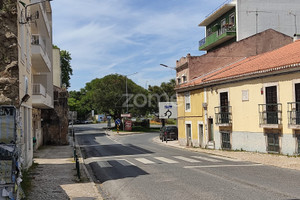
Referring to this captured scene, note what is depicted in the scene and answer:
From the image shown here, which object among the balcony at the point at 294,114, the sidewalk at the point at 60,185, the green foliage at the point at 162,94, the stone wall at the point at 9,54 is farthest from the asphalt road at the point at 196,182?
the green foliage at the point at 162,94

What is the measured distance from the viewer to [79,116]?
98.8 m

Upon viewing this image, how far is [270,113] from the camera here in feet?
65.9

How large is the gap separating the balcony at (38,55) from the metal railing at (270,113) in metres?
13.5

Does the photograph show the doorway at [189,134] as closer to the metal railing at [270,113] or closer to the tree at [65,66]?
the metal railing at [270,113]

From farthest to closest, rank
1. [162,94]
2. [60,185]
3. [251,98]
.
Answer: [162,94], [251,98], [60,185]

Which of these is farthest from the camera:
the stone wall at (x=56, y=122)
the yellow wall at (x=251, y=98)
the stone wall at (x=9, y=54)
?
the stone wall at (x=56, y=122)

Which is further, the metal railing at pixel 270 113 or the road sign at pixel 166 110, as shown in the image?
the road sign at pixel 166 110

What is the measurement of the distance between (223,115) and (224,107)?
0.57 metres

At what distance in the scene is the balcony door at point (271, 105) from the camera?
19.7m

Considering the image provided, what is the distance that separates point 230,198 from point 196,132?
20.0 meters

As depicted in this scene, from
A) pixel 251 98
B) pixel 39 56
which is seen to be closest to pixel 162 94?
pixel 251 98

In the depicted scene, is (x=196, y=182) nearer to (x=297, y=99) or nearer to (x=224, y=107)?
(x=297, y=99)

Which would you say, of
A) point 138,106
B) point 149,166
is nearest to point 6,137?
point 149,166

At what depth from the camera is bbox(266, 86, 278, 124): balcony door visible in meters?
19.7
